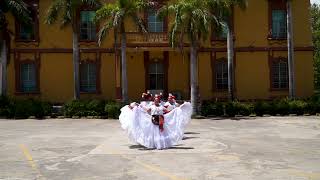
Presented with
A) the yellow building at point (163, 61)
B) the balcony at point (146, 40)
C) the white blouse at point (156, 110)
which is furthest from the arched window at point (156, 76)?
the white blouse at point (156, 110)

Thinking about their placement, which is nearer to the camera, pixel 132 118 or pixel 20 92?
pixel 132 118

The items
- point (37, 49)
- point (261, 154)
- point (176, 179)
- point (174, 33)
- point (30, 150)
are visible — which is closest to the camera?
point (176, 179)

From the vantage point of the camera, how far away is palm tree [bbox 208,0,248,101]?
3228 centimetres

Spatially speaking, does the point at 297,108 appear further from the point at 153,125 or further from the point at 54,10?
the point at 153,125

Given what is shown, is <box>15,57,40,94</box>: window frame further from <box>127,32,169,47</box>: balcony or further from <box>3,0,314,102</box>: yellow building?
<box>127,32,169,47</box>: balcony

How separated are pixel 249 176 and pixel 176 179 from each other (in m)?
1.54

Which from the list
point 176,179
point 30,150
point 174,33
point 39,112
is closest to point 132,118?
point 30,150

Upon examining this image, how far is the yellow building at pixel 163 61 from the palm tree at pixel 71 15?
10.8ft

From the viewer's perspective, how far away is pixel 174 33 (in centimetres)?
3106

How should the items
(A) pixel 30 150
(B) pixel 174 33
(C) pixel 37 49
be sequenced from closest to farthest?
(A) pixel 30 150 < (B) pixel 174 33 < (C) pixel 37 49

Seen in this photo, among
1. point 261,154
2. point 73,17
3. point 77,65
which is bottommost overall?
point 261,154

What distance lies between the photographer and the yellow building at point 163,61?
123 ft

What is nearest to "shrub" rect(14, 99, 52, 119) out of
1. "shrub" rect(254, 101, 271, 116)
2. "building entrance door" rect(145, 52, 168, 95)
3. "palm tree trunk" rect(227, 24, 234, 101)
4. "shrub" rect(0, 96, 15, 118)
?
"shrub" rect(0, 96, 15, 118)

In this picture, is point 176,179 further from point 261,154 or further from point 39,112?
point 39,112
